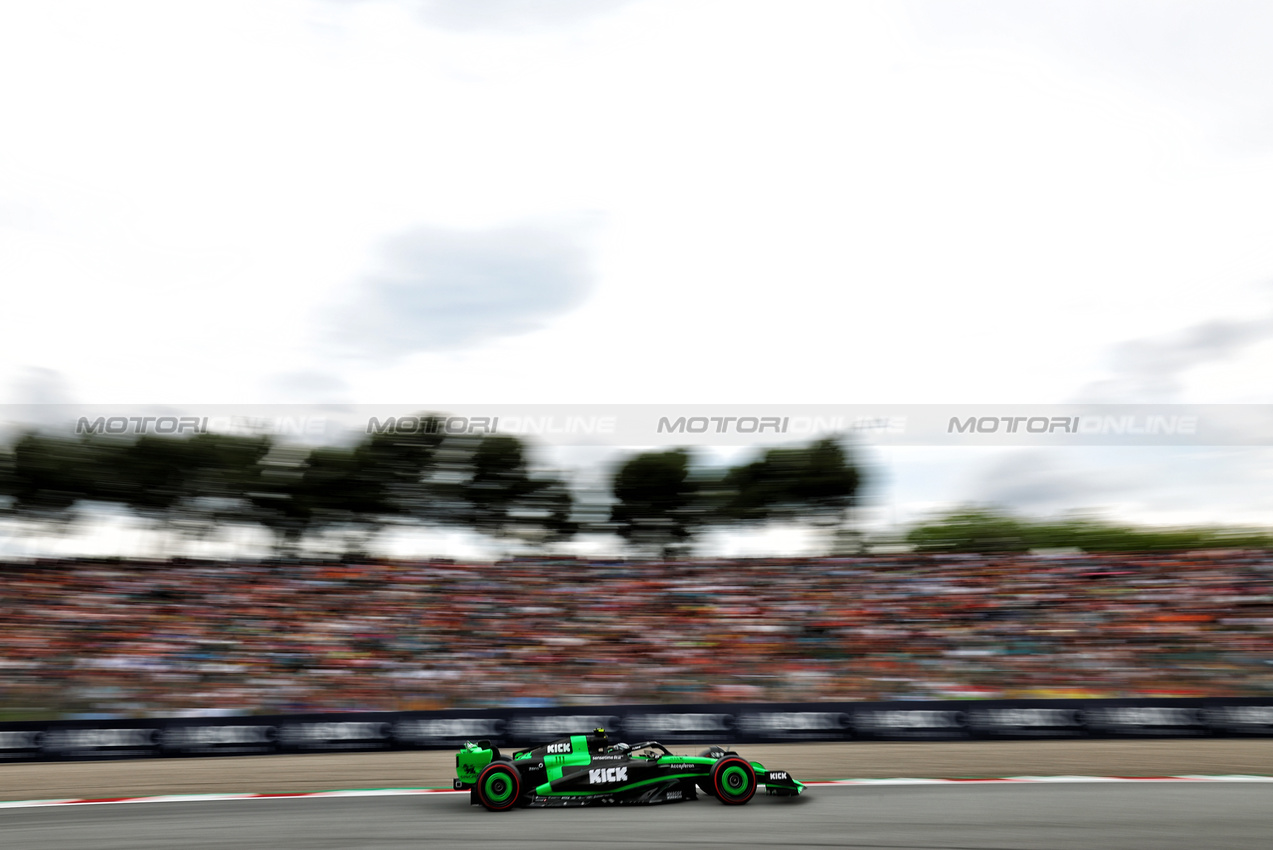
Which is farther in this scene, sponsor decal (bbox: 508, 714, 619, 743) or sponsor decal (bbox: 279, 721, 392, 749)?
sponsor decal (bbox: 508, 714, 619, 743)

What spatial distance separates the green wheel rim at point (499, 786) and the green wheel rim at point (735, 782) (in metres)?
1.86

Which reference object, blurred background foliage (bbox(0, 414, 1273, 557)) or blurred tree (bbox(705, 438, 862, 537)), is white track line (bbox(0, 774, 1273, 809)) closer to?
blurred background foliage (bbox(0, 414, 1273, 557))

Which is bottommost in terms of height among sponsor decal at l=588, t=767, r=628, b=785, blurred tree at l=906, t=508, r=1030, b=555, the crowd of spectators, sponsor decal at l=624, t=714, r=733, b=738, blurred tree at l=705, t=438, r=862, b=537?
sponsor decal at l=624, t=714, r=733, b=738

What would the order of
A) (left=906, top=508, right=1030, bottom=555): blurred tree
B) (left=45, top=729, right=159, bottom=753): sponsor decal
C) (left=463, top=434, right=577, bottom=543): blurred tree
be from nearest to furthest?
(left=45, top=729, right=159, bottom=753): sponsor decal, (left=463, top=434, right=577, bottom=543): blurred tree, (left=906, top=508, right=1030, bottom=555): blurred tree

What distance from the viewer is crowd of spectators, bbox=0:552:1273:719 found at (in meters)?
13.3

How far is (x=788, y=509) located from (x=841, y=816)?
46.1 ft

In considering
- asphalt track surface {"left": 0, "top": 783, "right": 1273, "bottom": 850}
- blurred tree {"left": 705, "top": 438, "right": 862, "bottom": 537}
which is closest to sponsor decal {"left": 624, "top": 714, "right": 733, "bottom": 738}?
asphalt track surface {"left": 0, "top": 783, "right": 1273, "bottom": 850}

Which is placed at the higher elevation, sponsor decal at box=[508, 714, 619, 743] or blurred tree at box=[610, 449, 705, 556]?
blurred tree at box=[610, 449, 705, 556]

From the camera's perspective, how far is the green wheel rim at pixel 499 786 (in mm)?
8180

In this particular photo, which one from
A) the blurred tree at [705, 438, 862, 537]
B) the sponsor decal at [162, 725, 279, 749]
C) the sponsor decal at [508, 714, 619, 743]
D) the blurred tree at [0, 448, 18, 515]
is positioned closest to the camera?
the sponsor decal at [162, 725, 279, 749]

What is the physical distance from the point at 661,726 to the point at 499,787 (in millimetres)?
4130

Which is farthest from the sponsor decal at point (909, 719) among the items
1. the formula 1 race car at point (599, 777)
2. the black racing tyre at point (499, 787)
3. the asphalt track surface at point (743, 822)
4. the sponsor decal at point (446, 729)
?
the black racing tyre at point (499, 787)

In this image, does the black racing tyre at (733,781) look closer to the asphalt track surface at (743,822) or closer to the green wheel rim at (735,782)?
the green wheel rim at (735,782)

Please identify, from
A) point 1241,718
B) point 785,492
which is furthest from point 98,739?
point 785,492
